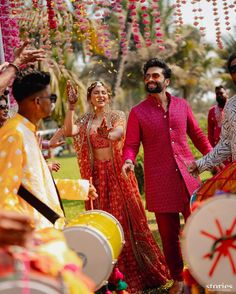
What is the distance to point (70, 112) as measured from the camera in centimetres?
503

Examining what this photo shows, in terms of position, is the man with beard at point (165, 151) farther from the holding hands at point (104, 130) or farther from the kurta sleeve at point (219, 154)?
the kurta sleeve at point (219, 154)

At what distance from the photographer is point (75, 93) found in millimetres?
4844

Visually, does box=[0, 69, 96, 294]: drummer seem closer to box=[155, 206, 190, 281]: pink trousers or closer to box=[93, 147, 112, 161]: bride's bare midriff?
box=[155, 206, 190, 281]: pink trousers

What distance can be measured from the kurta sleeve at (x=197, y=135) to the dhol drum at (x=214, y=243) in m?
2.05

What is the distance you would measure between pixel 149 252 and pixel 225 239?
100 inches

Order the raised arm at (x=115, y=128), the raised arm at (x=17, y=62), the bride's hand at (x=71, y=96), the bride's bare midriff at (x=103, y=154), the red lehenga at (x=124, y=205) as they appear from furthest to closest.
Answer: the bride's bare midriff at (x=103, y=154)
the raised arm at (x=115, y=128)
the red lehenga at (x=124, y=205)
the bride's hand at (x=71, y=96)
the raised arm at (x=17, y=62)

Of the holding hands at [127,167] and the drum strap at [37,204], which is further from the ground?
the drum strap at [37,204]

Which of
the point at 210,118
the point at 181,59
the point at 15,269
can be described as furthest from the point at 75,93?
the point at 181,59

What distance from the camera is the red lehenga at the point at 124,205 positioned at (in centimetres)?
555

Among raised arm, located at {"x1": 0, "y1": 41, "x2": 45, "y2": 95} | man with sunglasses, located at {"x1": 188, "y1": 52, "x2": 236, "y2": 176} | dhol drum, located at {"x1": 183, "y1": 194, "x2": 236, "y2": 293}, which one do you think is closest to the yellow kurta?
raised arm, located at {"x1": 0, "y1": 41, "x2": 45, "y2": 95}

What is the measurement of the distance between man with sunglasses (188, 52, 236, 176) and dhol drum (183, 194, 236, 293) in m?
Answer: 1.22

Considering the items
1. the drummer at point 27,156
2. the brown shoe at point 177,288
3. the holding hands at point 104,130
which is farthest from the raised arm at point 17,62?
the brown shoe at point 177,288

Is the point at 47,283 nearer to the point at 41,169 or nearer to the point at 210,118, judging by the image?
the point at 41,169

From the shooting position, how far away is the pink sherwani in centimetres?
507
